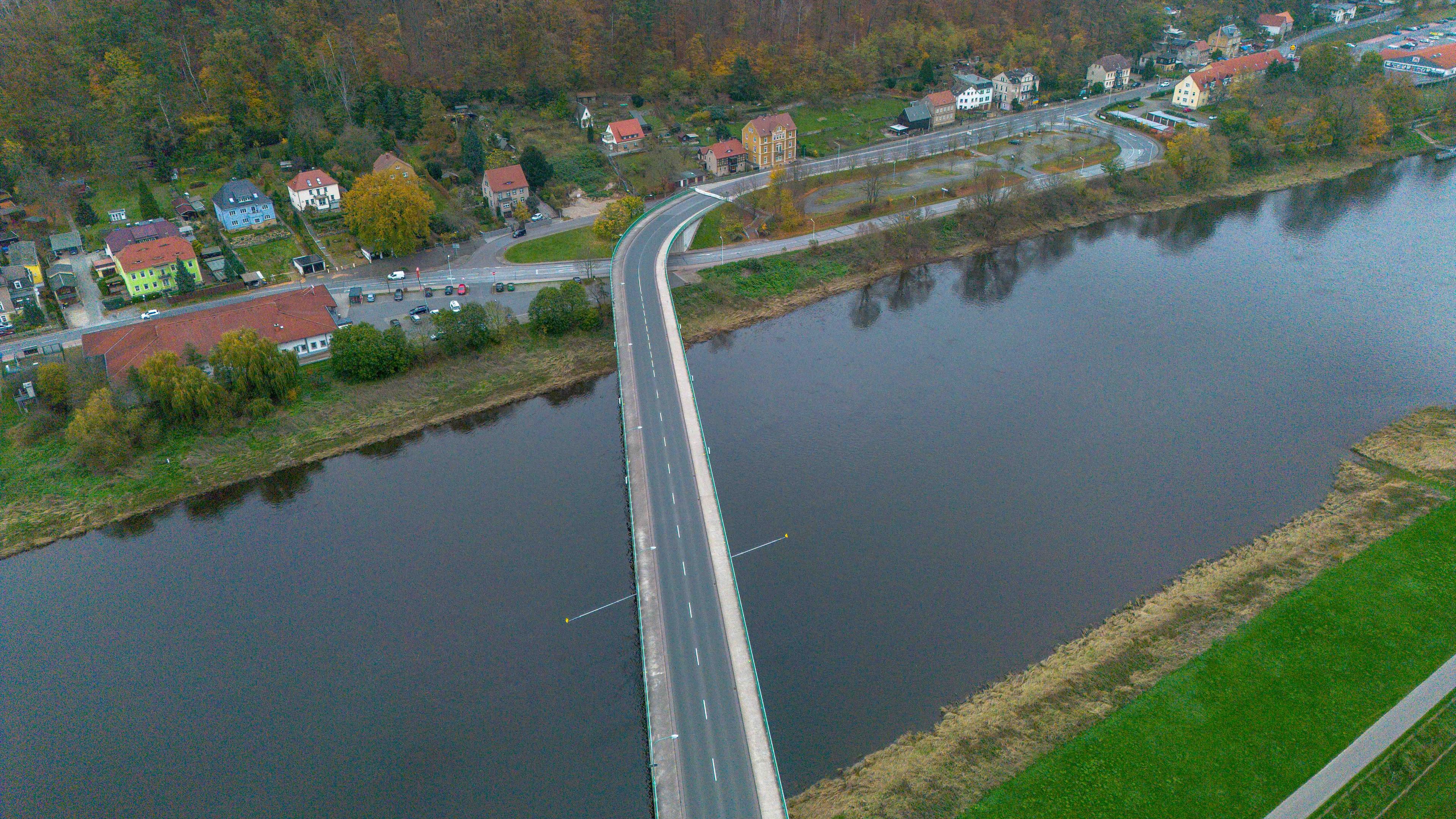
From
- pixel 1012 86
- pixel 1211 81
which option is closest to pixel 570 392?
pixel 1012 86

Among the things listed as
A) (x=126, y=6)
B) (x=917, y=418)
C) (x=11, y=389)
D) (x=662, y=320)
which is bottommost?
(x=917, y=418)

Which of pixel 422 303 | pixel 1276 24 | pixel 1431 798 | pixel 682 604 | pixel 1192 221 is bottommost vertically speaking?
pixel 1431 798

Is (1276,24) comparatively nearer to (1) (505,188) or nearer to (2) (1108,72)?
(2) (1108,72)

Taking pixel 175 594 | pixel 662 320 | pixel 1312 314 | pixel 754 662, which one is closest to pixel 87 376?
pixel 175 594

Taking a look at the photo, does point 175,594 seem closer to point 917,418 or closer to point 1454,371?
point 917,418

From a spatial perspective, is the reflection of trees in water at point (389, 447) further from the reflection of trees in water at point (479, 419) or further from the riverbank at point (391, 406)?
the reflection of trees in water at point (479, 419)

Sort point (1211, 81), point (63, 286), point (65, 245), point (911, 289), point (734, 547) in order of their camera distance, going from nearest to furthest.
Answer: point (734, 547) < point (63, 286) < point (65, 245) < point (911, 289) < point (1211, 81)

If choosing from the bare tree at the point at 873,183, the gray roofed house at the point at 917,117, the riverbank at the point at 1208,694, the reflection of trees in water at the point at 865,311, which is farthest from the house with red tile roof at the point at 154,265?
the gray roofed house at the point at 917,117
